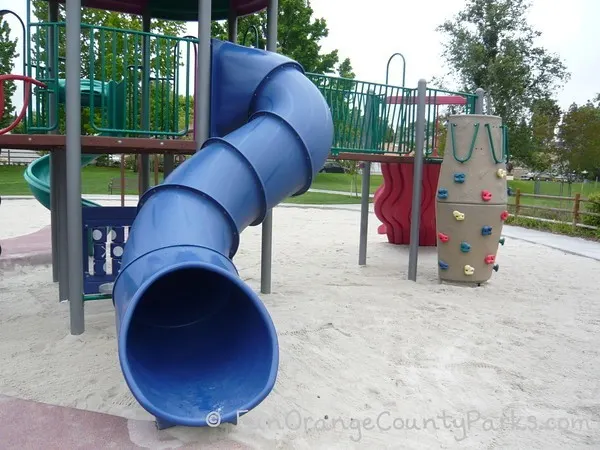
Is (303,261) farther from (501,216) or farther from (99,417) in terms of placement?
(99,417)

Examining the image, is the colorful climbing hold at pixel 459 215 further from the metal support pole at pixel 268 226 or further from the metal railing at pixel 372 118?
the metal support pole at pixel 268 226

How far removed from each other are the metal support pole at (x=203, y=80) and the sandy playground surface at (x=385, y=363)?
1.83m

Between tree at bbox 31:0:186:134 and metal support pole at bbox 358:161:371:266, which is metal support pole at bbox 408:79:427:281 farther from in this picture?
tree at bbox 31:0:186:134

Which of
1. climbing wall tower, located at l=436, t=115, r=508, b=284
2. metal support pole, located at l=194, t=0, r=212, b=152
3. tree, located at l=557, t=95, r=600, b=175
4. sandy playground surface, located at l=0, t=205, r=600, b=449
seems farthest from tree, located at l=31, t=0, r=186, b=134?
tree, located at l=557, t=95, r=600, b=175

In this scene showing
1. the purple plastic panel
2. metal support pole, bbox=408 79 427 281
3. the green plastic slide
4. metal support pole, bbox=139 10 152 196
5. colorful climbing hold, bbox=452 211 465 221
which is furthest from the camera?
metal support pole, bbox=408 79 427 281

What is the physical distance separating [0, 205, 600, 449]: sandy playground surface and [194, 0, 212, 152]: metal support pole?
1826 mm

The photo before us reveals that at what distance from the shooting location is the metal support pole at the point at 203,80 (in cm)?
425

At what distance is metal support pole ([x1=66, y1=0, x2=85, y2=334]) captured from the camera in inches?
164

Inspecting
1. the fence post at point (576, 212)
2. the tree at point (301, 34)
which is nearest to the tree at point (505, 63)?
the tree at point (301, 34)

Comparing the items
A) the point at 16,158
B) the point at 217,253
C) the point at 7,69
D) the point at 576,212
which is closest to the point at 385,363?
the point at 217,253

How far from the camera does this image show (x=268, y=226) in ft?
19.4

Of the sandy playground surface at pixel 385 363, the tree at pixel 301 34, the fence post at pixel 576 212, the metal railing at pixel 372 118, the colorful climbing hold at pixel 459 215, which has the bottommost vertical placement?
the sandy playground surface at pixel 385 363

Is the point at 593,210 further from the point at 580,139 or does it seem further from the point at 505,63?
the point at 505,63

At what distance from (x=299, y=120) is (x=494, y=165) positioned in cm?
374
